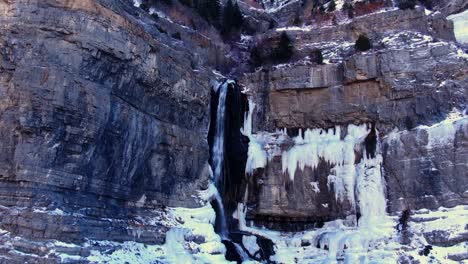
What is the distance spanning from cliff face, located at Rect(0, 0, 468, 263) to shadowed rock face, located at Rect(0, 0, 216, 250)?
0.19 feet

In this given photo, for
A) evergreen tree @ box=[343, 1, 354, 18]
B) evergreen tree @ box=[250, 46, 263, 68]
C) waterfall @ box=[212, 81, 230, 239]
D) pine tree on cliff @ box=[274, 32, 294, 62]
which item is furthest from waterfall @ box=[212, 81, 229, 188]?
evergreen tree @ box=[343, 1, 354, 18]

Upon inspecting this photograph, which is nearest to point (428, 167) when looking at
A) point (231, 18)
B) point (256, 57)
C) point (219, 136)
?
point (219, 136)

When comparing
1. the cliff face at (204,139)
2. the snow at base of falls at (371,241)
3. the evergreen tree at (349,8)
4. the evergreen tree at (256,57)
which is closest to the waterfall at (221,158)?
the cliff face at (204,139)

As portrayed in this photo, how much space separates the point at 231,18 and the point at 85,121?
2346 cm

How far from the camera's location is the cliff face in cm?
1972

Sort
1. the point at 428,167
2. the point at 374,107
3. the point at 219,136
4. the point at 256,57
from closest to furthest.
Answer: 1. the point at 428,167
2. the point at 374,107
3. the point at 219,136
4. the point at 256,57

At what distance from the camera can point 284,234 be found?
28.9 meters

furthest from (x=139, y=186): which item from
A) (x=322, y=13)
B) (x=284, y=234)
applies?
(x=322, y=13)

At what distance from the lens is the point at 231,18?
41906 mm

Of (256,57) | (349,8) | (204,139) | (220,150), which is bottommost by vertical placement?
(220,150)

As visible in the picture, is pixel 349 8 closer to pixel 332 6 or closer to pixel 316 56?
pixel 332 6

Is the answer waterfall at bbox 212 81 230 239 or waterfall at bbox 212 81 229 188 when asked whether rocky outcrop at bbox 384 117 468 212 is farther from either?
waterfall at bbox 212 81 229 188

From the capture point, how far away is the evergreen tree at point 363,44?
32662 millimetres

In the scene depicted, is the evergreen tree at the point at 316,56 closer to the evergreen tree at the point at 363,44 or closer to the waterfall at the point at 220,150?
the evergreen tree at the point at 363,44
